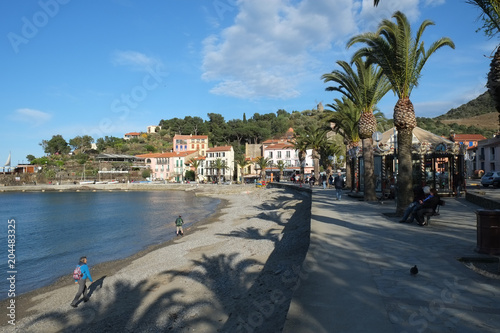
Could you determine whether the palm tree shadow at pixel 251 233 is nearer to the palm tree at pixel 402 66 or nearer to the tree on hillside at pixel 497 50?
the palm tree at pixel 402 66

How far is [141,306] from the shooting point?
9.13m

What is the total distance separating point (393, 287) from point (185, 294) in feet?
19.2

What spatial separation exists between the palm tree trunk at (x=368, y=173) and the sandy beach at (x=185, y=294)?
7015 mm

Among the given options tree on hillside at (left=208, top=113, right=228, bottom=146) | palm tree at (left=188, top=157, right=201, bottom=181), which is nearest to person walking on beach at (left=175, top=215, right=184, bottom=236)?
palm tree at (left=188, top=157, right=201, bottom=181)

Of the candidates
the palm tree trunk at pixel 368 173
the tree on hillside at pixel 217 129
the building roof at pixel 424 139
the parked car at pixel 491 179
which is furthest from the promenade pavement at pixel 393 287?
the tree on hillside at pixel 217 129

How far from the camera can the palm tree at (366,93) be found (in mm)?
19516

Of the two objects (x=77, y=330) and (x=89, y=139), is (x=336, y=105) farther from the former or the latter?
(x=89, y=139)

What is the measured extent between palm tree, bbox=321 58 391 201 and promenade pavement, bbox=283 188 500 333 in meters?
10.4

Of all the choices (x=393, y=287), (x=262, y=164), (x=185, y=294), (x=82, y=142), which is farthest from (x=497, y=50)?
(x=82, y=142)

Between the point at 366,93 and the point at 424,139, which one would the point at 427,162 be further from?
the point at 366,93

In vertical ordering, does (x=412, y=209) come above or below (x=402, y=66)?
below

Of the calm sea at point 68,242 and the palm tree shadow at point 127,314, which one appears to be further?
the calm sea at point 68,242

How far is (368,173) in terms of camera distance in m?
19.5

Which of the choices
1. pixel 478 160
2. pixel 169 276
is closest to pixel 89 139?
pixel 478 160
